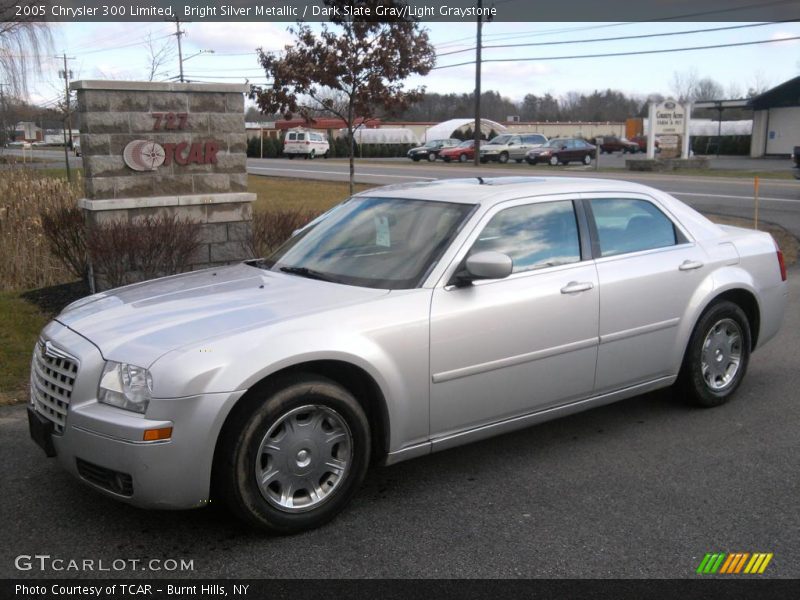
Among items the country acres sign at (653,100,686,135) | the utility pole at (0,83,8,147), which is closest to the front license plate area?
the utility pole at (0,83,8,147)

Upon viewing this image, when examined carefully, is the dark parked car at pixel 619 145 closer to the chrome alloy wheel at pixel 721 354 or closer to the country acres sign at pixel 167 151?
the country acres sign at pixel 167 151

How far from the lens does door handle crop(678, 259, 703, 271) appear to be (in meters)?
5.36

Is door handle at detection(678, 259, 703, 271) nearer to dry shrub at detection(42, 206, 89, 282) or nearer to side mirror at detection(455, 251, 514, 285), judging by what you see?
side mirror at detection(455, 251, 514, 285)

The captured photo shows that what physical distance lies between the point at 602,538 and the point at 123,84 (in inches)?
290

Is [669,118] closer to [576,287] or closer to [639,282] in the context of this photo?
[639,282]

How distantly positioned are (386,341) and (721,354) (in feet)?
9.45

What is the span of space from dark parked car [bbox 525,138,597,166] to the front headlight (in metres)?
42.5

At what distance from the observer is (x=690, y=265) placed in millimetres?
5410

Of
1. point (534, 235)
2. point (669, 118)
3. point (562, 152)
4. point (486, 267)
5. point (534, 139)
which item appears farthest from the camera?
point (534, 139)

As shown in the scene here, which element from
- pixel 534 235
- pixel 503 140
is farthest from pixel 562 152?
pixel 534 235

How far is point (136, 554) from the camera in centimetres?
364

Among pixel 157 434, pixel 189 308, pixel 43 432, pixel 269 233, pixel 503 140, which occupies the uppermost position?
pixel 503 140

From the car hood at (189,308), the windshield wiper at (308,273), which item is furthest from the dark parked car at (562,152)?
the car hood at (189,308)
